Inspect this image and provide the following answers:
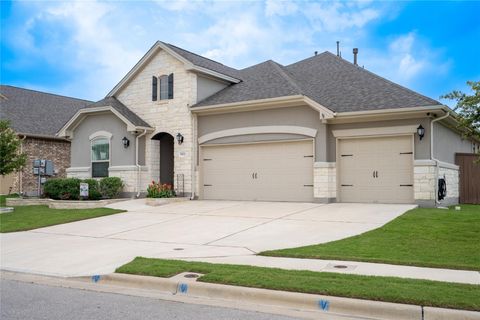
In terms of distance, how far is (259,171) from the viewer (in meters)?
19.0

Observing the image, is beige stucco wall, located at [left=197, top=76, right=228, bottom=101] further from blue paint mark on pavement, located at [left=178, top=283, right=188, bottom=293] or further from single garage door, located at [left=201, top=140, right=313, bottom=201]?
blue paint mark on pavement, located at [left=178, top=283, right=188, bottom=293]

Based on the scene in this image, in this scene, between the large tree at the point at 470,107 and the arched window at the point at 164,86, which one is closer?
the large tree at the point at 470,107

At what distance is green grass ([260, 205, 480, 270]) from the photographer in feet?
28.0

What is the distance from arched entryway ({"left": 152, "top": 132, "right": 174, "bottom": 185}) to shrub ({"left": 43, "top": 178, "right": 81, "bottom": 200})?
3741mm

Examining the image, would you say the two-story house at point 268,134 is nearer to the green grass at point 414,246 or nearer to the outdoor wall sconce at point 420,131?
the outdoor wall sconce at point 420,131

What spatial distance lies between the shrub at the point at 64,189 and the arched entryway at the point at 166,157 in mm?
3741

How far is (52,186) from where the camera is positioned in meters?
21.0

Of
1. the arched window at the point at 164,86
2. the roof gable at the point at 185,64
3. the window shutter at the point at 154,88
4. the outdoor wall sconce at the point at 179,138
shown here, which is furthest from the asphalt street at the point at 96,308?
the window shutter at the point at 154,88

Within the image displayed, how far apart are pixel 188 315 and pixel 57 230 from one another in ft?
31.3

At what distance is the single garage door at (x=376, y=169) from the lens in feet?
54.1

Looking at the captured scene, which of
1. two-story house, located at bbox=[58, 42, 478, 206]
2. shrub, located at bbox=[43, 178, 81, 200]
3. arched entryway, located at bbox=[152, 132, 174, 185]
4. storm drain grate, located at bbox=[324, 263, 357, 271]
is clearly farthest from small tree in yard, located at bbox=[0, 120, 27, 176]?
storm drain grate, located at bbox=[324, 263, 357, 271]

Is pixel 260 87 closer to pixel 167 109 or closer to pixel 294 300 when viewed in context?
pixel 167 109

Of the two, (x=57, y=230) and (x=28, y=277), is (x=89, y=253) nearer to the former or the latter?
(x=28, y=277)

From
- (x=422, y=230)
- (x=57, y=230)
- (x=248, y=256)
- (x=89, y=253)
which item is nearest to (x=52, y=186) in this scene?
(x=57, y=230)
